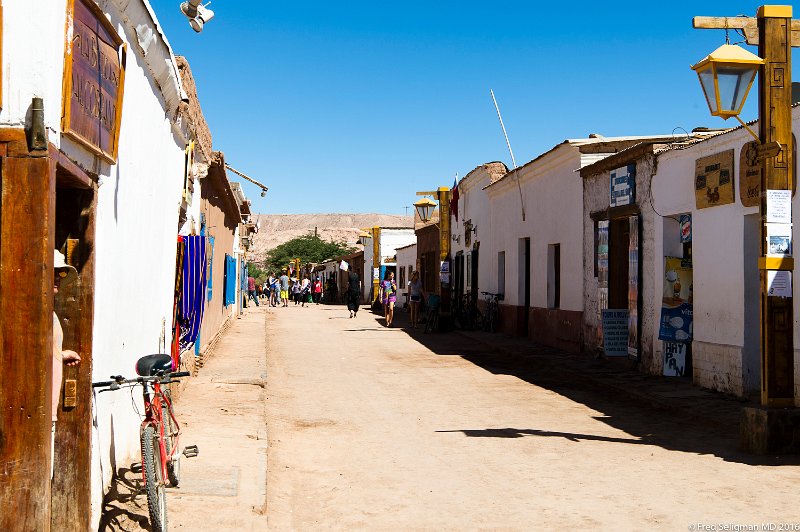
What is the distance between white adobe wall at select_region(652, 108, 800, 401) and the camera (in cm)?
1062

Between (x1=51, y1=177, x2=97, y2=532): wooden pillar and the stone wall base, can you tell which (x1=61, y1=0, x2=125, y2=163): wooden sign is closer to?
(x1=51, y1=177, x2=97, y2=532): wooden pillar

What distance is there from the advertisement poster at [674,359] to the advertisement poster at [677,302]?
169 mm

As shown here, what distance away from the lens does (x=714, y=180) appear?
37.2ft

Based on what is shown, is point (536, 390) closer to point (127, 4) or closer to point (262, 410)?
point (262, 410)

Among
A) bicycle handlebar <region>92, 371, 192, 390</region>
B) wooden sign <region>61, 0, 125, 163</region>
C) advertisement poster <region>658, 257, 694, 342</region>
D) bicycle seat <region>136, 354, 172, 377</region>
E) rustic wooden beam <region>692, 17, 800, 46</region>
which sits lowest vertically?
bicycle handlebar <region>92, 371, 192, 390</region>

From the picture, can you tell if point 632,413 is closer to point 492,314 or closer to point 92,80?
point 92,80

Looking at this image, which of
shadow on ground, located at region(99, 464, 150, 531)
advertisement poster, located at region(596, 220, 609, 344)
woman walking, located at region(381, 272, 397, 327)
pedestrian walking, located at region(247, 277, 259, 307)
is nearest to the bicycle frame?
shadow on ground, located at region(99, 464, 150, 531)

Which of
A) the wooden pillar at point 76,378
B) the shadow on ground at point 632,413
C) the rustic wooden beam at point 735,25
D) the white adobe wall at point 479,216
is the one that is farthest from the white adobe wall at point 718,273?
the white adobe wall at point 479,216

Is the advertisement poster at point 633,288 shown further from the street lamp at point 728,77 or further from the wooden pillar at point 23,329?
the wooden pillar at point 23,329

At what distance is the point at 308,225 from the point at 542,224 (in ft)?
475

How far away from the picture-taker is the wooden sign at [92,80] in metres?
4.26

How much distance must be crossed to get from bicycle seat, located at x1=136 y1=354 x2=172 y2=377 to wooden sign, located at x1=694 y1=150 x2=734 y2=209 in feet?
25.3

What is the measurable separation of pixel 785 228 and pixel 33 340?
632cm

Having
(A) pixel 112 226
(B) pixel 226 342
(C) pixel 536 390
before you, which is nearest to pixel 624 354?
(C) pixel 536 390
